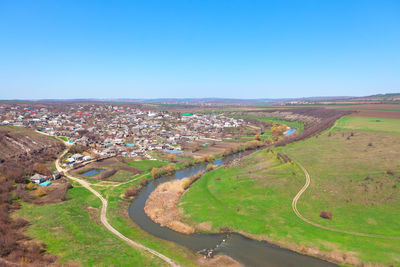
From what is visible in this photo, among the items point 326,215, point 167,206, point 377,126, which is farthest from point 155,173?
point 377,126

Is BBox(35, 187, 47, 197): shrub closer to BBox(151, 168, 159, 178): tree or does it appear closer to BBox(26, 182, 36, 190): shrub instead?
BBox(26, 182, 36, 190): shrub

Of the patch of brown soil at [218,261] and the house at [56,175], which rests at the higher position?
the house at [56,175]

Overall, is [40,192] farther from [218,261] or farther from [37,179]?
[218,261]

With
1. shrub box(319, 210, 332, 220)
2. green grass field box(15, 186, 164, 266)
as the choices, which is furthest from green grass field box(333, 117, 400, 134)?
green grass field box(15, 186, 164, 266)

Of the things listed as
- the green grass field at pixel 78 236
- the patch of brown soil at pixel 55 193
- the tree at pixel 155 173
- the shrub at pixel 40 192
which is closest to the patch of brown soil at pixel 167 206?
the tree at pixel 155 173

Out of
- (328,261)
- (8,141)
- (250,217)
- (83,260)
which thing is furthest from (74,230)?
(8,141)

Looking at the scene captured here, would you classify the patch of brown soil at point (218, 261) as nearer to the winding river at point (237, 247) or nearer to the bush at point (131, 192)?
the winding river at point (237, 247)
